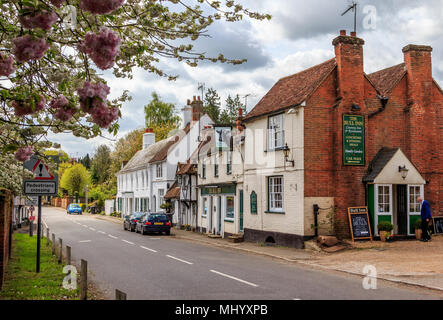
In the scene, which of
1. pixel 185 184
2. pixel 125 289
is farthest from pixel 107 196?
pixel 125 289

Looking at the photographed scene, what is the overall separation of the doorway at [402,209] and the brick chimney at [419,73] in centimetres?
427

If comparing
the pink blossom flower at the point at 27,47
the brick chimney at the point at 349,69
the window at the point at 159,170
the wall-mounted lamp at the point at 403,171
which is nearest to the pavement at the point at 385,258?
the wall-mounted lamp at the point at 403,171

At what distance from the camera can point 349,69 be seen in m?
20.1

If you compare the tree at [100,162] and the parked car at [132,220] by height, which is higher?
the tree at [100,162]

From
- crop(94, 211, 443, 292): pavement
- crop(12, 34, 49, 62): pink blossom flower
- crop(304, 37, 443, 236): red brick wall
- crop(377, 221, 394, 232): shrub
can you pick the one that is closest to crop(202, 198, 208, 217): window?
crop(94, 211, 443, 292): pavement

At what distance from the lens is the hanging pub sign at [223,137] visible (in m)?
28.4

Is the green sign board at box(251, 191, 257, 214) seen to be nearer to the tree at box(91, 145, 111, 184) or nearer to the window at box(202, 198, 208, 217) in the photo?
the window at box(202, 198, 208, 217)

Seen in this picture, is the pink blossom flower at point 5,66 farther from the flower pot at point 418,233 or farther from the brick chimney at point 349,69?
the flower pot at point 418,233

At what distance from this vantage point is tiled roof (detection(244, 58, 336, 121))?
2017 centimetres

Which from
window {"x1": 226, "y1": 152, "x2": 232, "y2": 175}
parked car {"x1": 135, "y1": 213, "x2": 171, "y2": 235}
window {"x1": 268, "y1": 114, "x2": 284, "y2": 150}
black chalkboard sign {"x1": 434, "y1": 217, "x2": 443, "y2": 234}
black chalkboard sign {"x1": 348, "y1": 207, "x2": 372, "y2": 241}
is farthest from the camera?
parked car {"x1": 135, "y1": 213, "x2": 171, "y2": 235}

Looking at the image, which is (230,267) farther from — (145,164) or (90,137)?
(145,164)

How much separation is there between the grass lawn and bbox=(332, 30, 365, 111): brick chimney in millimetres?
13786

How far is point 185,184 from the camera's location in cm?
3641

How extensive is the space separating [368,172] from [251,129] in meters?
6.73
